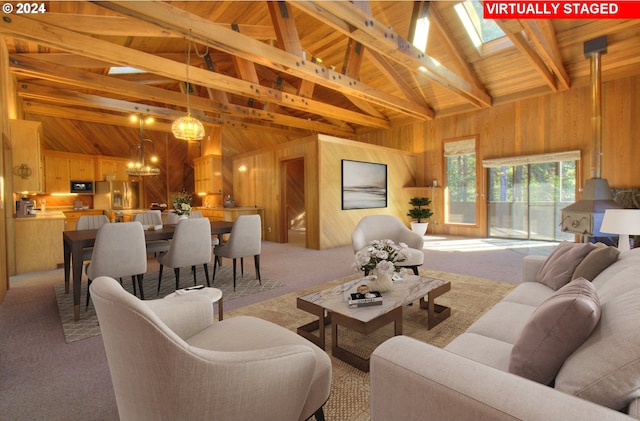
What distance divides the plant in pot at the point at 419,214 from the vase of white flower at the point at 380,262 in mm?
5580

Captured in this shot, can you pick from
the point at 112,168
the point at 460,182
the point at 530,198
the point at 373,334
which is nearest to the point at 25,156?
the point at 112,168

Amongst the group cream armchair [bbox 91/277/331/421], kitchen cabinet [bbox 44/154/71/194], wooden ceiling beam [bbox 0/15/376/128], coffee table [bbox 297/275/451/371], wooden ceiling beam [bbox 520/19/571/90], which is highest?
wooden ceiling beam [bbox 520/19/571/90]

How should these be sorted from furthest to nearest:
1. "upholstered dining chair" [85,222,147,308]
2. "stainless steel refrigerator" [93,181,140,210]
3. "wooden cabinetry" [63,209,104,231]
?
1. "stainless steel refrigerator" [93,181,140,210]
2. "wooden cabinetry" [63,209,104,231]
3. "upholstered dining chair" [85,222,147,308]

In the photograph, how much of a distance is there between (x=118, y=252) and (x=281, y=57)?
339cm

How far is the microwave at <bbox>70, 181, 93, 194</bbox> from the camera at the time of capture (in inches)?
330

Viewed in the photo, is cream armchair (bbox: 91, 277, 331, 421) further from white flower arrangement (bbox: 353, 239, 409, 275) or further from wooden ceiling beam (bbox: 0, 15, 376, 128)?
wooden ceiling beam (bbox: 0, 15, 376, 128)

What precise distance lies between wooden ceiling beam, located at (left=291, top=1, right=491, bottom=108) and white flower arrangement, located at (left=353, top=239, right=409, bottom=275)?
2.81 meters

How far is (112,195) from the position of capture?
890 cm

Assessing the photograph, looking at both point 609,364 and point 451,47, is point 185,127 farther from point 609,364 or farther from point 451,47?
point 451,47

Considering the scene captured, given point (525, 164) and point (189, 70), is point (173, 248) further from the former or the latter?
point (525, 164)

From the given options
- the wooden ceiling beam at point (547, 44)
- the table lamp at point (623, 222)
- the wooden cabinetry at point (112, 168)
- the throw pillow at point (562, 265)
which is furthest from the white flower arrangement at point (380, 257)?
the wooden cabinetry at point (112, 168)

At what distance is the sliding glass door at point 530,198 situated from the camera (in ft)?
21.3

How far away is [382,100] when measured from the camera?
6516 millimetres

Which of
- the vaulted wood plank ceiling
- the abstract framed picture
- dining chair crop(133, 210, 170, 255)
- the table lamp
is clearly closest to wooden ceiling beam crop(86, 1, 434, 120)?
the vaulted wood plank ceiling
